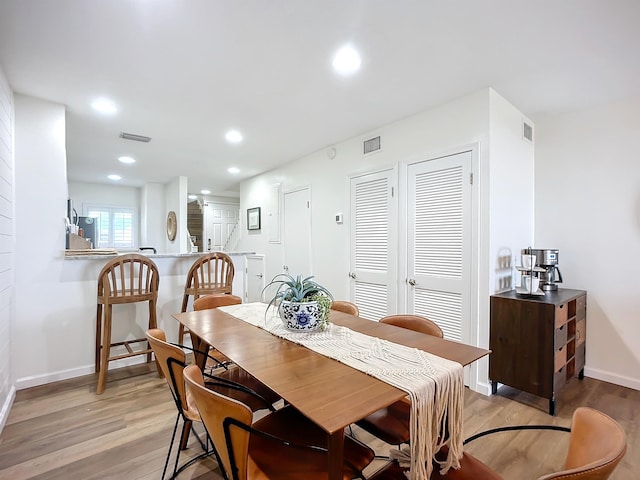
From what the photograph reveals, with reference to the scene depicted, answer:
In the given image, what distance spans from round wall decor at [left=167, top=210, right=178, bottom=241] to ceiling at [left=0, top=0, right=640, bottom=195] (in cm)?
315

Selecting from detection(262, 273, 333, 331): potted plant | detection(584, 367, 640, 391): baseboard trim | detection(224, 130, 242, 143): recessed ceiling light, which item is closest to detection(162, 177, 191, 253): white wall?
detection(224, 130, 242, 143): recessed ceiling light

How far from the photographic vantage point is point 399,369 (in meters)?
1.20

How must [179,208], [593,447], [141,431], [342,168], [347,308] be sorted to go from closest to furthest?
1. [593,447]
2. [141,431]
3. [347,308]
4. [342,168]
5. [179,208]

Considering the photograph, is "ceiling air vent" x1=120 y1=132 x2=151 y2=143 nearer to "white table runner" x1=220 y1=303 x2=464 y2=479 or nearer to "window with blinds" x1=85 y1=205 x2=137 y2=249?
"white table runner" x1=220 y1=303 x2=464 y2=479

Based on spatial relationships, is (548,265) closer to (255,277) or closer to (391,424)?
(391,424)

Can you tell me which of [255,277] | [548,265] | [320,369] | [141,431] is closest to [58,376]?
[141,431]

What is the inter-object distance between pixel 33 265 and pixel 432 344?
3283mm

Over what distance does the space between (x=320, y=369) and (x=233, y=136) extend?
3.30 meters

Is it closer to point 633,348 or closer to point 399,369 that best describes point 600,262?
point 633,348

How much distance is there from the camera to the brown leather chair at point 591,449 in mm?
702

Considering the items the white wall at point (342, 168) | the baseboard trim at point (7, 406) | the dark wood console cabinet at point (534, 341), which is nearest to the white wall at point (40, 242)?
the baseboard trim at point (7, 406)

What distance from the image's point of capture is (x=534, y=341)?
2.40m

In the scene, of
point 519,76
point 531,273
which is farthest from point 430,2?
point 531,273

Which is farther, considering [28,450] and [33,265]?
[33,265]
